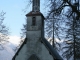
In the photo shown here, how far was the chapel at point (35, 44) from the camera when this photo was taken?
90.1 feet

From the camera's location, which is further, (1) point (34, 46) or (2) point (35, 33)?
(2) point (35, 33)

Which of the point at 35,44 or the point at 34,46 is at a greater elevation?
the point at 35,44

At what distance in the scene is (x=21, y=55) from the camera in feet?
94.8

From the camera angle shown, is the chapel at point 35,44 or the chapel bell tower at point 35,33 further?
the chapel bell tower at point 35,33

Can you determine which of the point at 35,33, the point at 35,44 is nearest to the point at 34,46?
the point at 35,44

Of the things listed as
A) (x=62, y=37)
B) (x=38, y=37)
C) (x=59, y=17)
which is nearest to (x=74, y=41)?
(x=62, y=37)

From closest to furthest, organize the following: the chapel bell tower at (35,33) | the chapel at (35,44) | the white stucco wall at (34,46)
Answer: the chapel at (35,44) < the white stucco wall at (34,46) < the chapel bell tower at (35,33)

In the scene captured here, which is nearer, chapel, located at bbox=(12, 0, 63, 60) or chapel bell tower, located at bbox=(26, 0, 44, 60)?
chapel, located at bbox=(12, 0, 63, 60)

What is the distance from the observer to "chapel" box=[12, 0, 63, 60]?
1081 inches

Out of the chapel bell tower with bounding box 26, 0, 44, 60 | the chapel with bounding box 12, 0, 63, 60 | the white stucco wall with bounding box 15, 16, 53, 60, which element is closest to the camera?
the chapel with bounding box 12, 0, 63, 60

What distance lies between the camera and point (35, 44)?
28.4m

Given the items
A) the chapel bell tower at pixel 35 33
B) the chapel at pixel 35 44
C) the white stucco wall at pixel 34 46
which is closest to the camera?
the chapel at pixel 35 44

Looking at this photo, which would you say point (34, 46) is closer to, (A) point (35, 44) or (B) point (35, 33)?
(A) point (35, 44)

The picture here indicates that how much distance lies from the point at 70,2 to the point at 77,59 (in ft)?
72.5
